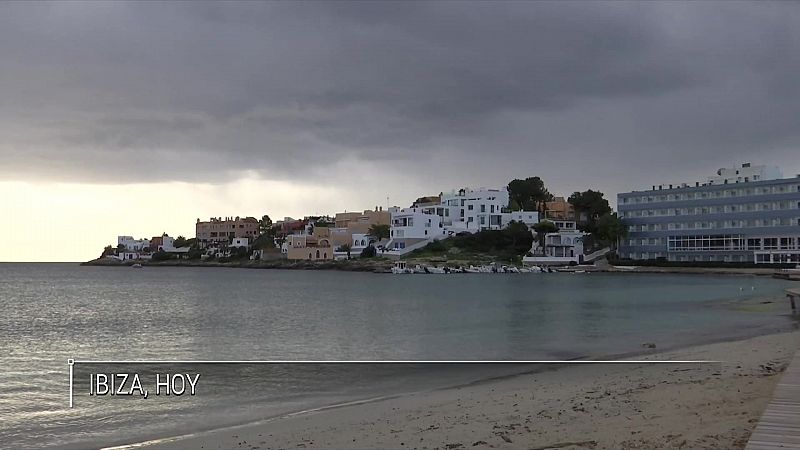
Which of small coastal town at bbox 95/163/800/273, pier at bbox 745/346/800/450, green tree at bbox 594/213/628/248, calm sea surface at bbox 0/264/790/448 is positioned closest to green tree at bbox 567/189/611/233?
small coastal town at bbox 95/163/800/273

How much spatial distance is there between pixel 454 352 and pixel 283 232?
149600 millimetres

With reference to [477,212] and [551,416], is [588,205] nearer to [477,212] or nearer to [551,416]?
[477,212]

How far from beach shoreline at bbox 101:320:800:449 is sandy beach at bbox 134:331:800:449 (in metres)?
0.02

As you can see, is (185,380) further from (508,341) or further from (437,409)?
(508,341)

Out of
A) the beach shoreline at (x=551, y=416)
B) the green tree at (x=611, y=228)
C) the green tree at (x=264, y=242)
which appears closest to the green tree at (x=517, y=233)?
the green tree at (x=611, y=228)

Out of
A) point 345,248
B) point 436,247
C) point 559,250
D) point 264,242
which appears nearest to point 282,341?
point 436,247

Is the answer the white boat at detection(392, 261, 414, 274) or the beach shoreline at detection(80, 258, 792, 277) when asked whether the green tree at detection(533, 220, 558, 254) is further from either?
the white boat at detection(392, 261, 414, 274)

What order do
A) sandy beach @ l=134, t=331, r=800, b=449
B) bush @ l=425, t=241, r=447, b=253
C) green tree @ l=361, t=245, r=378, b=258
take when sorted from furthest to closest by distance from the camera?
green tree @ l=361, t=245, r=378, b=258
bush @ l=425, t=241, r=447, b=253
sandy beach @ l=134, t=331, r=800, b=449

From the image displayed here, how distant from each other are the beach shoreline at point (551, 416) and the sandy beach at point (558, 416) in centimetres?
2

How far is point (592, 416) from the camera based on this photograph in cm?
1167

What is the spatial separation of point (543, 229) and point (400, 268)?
26795mm

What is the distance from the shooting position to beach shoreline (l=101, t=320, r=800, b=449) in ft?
32.8

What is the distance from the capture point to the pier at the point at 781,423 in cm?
767

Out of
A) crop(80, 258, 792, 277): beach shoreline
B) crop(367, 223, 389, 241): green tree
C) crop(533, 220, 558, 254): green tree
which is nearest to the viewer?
crop(80, 258, 792, 277): beach shoreline
